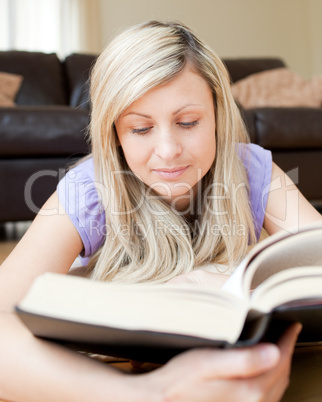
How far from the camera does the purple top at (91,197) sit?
0.89 meters

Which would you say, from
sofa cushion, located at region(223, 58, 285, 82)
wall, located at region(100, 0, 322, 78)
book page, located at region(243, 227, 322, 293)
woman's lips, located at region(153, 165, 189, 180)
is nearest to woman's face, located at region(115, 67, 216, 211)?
woman's lips, located at region(153, 165, 189, 180)

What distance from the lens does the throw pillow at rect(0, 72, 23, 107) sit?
2.49 metres

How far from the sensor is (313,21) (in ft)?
14.9

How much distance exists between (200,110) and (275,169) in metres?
0.32

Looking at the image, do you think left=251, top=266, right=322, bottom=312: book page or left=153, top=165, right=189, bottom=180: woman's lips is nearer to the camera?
left=251, top=266, right=322, bottom=312: book page

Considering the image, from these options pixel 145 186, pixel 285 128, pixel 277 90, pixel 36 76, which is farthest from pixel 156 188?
pixel 277 90

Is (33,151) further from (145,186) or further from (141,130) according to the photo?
(141,130)

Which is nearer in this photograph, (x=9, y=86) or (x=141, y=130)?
(x=141, y=130)

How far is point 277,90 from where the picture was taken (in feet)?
9.46

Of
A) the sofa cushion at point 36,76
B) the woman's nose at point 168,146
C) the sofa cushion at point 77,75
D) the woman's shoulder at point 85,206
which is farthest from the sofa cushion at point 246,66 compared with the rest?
the woman's nose at point 168,146

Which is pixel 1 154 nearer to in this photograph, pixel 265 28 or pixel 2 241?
pixel 2 241

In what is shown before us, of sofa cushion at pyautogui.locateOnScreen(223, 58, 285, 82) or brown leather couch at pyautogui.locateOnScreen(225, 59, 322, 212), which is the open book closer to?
brown leather couch at pyautogui.locateOnScreen(225, 59, 322, 212)

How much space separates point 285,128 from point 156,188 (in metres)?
1.44

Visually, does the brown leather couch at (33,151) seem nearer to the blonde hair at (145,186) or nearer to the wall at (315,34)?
the blonde hair at (145,186)
